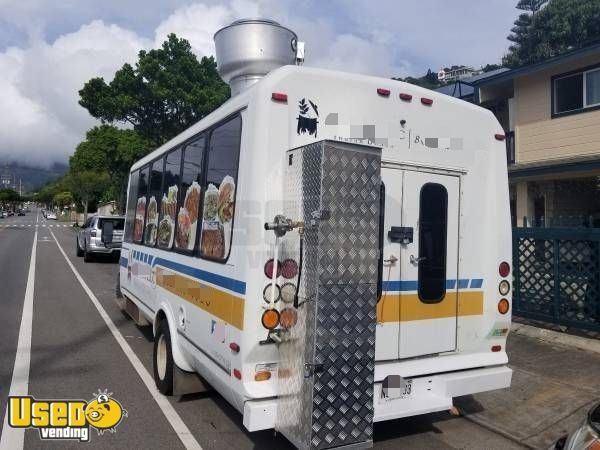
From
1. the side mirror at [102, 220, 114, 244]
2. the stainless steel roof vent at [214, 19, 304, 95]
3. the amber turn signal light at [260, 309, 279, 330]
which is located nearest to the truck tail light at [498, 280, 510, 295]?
the amber turn signal light at [260, 309, 279, 330]

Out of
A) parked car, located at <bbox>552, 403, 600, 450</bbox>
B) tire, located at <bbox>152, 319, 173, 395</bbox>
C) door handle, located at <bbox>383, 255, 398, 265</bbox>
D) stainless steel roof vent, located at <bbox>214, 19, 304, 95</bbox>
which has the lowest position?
tire, located at <bbox>152, 319, 173, 395</bbox>

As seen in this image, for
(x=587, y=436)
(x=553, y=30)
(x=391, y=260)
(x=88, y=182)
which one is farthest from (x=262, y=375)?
(x=88, y=182)

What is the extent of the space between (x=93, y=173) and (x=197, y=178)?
4237 centimetres

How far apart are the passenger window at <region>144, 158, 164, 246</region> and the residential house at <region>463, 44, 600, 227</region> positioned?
356 inches

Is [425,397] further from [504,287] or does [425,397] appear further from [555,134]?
[555,134]

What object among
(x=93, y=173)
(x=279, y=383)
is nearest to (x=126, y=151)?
(x=93, y=173)

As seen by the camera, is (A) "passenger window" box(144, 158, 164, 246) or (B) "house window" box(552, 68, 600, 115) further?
(B) "house window" box(552, 68, 600, 115)

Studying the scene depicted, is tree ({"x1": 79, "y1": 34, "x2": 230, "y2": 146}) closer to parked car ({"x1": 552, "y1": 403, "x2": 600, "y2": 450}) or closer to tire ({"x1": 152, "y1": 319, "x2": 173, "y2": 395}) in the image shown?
tire ({"x1": 152, "y1": 319, "x2": 173, "y2": 395})

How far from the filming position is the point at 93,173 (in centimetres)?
4388

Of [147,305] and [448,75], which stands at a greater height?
[448,75]

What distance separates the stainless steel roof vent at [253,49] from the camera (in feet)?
19.2

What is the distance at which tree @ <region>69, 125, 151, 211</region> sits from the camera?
26078 mm

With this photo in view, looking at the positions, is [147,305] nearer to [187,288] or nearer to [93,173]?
[187,288]

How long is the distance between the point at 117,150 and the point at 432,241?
25.7 metres
